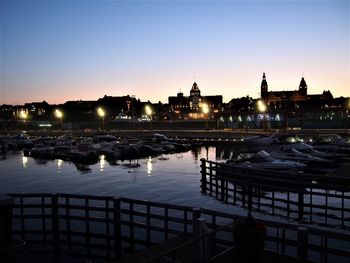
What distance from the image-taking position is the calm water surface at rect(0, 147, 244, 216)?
2924 centimetres

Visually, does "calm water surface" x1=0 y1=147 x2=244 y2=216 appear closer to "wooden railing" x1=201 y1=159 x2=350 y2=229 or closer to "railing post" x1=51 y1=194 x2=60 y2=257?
"wooden railing" x1=201 y1=159 x2=350 y2=229

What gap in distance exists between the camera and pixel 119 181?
122 feet

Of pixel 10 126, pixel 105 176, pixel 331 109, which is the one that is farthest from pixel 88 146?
pixel 10 126

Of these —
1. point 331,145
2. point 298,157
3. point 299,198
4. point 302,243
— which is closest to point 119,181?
point 298,157

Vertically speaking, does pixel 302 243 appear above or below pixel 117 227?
above

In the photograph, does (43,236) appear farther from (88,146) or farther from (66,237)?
(88,146)

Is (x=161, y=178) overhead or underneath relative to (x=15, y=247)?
underneath

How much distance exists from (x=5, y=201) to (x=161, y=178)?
27438mm

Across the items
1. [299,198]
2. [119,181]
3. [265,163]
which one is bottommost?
[119,181]

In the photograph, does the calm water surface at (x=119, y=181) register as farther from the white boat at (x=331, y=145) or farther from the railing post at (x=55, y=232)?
the white boat at (x=331, y=145)

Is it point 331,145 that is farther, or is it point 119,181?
point 331,145

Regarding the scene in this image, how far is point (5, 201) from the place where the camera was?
11703mm

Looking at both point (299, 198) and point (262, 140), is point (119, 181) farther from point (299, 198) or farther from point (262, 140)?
point (262, 140)

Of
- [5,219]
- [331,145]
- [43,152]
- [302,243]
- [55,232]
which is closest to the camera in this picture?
[302,243]
